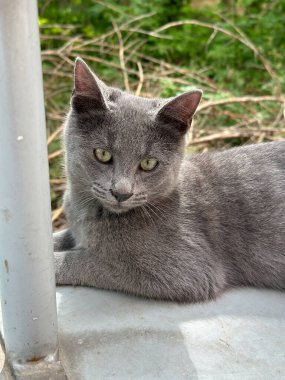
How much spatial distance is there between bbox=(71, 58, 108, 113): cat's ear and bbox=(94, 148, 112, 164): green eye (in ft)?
0.48

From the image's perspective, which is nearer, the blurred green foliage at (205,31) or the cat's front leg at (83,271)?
the cat's front leg at (83,271)

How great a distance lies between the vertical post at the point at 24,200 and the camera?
121 cm

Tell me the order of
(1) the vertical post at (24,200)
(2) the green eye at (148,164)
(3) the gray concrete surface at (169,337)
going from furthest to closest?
(2) the green eye at (148,164) → (3) the gray concrete surface at (169,337) → (1) the vertical post at (24,200)

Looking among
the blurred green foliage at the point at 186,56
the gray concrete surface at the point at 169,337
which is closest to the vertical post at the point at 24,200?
the gray concrete surface at the point at 169,337

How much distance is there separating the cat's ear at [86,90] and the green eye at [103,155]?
15 centimetres

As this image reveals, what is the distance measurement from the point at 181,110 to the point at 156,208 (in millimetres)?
375

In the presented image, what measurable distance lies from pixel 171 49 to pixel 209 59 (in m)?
0.37

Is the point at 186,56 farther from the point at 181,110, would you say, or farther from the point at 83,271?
the point at 83,271

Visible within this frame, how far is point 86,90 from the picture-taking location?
1.84 meters

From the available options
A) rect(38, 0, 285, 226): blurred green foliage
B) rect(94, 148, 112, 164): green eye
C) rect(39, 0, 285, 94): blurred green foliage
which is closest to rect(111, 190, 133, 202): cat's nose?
rect(94, 148, 112, 164): green eye

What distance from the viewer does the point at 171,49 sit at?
4938 millimetres

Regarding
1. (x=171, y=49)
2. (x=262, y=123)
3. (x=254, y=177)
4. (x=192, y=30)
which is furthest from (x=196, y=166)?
(x=192, y=30)

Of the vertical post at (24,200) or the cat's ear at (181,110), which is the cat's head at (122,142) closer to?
the cat's ear at (181,110)

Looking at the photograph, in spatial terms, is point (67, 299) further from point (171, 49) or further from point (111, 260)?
point (171, 49)
